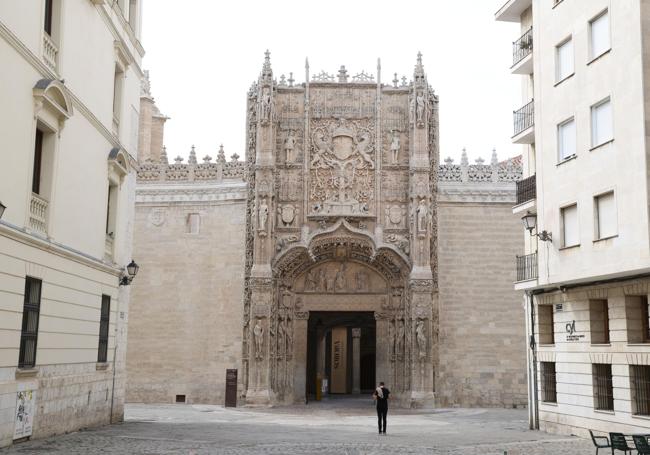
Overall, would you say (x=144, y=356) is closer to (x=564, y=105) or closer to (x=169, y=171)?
(x=169, y=171)

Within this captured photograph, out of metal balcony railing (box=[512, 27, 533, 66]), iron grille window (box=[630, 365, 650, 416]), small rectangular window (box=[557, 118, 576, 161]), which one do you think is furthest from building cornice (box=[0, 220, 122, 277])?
metal balcony railing (box=[512, 27, 533, 66])

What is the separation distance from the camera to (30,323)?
602 inches

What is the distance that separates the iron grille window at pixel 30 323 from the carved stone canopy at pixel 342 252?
15184 millimetres

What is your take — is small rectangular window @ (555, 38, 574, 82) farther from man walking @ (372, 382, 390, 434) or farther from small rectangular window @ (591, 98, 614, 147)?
man walking @ (372, 382, 390, 434)

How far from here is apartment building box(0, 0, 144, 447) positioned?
14148 millimetres

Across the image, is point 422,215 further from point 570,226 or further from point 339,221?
point 570,226

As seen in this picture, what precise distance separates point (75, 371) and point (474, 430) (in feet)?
34.8

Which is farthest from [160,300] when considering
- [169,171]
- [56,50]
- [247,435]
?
[56,50]

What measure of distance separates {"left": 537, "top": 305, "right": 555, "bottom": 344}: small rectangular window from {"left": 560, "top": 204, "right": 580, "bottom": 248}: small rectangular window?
2.93 metres

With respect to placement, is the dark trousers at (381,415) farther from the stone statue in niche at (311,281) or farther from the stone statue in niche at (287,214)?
the stone statue in niche at (287,214)

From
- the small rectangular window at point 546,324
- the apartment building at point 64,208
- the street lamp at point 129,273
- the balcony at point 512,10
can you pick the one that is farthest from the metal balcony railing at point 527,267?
the apartment building at point 64,208

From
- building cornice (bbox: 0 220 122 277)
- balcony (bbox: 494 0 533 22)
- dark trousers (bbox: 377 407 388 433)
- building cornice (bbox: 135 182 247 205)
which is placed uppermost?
balcony (bbox: 494 0 533 22)

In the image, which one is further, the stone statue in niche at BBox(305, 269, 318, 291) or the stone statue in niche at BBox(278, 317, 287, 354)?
the stone statue in niche at BBox(305, 269, 318, 291)

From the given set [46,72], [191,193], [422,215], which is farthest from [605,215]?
[191,193]
